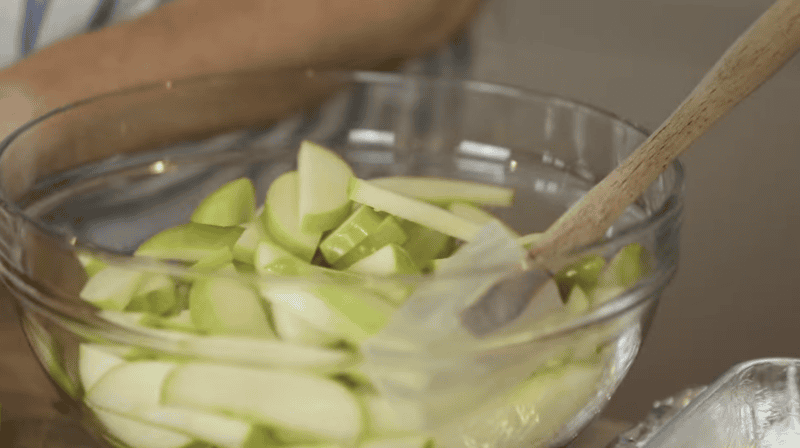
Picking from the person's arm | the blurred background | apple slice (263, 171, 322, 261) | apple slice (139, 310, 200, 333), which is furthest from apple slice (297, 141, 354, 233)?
the blurred background

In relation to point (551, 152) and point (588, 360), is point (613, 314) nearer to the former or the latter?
point (588, 360)

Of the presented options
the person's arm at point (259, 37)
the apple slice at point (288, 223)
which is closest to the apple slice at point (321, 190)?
the apple slice at point (288, 223)

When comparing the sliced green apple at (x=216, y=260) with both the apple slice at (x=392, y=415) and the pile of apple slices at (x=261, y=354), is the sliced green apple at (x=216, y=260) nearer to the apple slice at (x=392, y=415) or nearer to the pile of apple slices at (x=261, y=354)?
the pile of apple slices at (x=261, y=354)

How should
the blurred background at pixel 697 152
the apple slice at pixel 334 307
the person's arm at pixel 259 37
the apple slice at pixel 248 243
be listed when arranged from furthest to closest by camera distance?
1. the blurred background at pixel 697 152
2. the person's arm at pixel 259 37
3. the apple slice at pixel 248 243
4. the apple slice at pixel 334 307

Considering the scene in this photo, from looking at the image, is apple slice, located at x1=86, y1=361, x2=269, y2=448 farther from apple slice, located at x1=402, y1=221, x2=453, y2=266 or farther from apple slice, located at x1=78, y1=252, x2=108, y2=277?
apple slice, located at x1=402, y1=221, x2=453, y2=266

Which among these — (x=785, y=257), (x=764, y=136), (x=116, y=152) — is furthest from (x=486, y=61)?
(x=116, y=152)

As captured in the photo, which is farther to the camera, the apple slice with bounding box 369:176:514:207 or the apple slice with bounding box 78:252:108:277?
the apple slice with bounding box 369:176:514:207
